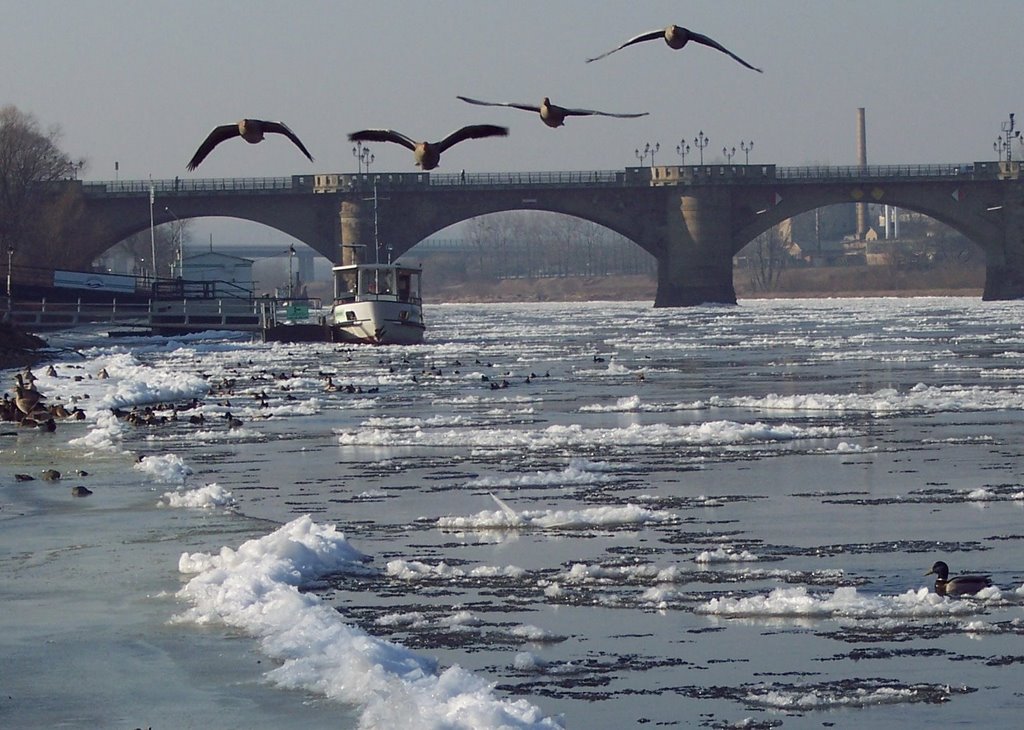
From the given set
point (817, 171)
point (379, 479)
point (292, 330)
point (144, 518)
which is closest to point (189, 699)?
point (144, 518)

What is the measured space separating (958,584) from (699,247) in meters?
118

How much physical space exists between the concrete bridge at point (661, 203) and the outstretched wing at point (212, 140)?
11208cm

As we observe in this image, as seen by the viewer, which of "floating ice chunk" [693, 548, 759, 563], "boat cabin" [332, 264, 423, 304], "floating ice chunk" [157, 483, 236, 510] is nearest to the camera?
"floating ice chunk" [693, 548, 759, 563]

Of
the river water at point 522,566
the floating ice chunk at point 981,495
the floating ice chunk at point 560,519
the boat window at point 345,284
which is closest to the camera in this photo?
the river water at point 522,566

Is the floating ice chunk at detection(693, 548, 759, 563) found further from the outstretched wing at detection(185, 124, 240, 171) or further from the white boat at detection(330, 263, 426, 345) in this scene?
the white boat at detection(330, 263, 426, 345)

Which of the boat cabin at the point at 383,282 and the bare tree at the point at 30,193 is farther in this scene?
the bare tree at the point at 30,193

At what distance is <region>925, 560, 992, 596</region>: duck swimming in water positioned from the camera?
538 inches

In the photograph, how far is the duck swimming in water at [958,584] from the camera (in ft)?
44.8

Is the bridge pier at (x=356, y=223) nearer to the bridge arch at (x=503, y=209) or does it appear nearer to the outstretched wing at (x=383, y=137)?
the bridge arch at (x=503, y=209)

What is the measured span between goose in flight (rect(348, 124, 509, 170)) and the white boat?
55.1m

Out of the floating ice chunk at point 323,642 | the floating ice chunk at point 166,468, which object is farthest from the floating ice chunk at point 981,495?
the floating ice chunk at point 166,468

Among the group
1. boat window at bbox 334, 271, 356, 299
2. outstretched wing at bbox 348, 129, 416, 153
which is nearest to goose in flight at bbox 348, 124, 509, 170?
outstretched wing at bbox 348, 129, 416, 153

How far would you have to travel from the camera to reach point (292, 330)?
76938mm

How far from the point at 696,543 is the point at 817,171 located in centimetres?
12056
